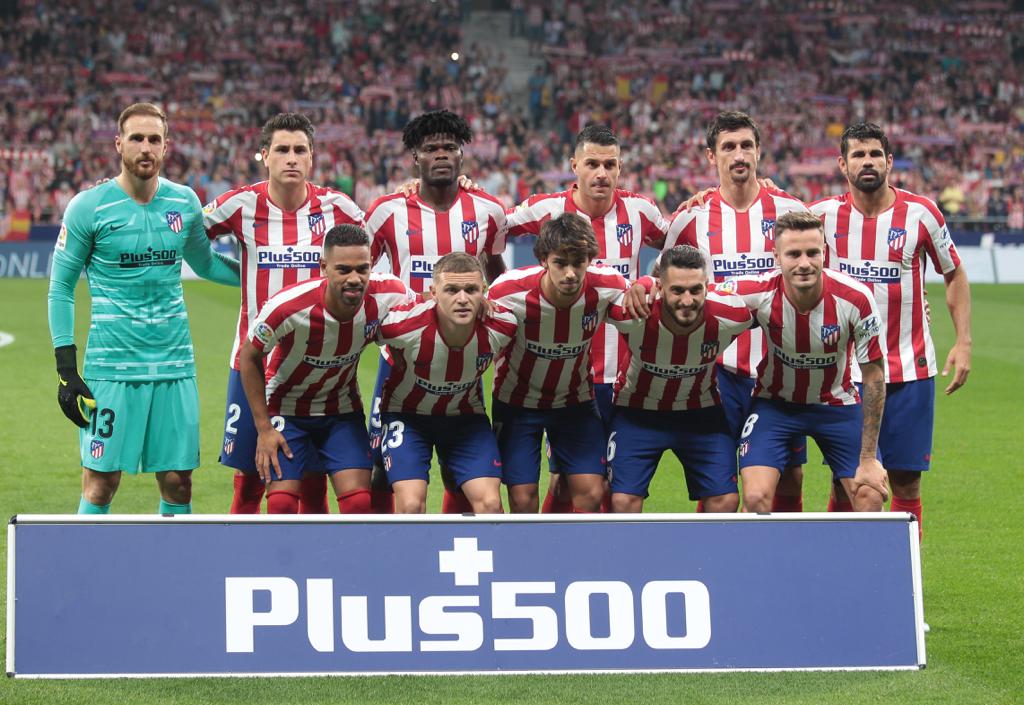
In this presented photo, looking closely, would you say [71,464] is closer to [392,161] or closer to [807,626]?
[807,626]

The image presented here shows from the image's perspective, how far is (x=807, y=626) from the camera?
4773 mm

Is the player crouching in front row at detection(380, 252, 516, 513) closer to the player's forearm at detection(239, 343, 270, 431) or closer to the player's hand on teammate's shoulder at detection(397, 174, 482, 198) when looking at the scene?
the player's forearm at detection(239, 343, 270, 431)

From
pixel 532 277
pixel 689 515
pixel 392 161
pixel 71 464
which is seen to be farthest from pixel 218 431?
pixel 392 161

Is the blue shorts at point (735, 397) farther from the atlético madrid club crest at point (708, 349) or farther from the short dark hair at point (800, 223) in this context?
the short dark hair at point (800, 223)

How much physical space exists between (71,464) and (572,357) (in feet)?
15.5

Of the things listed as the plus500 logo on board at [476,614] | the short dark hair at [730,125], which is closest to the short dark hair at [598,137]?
the short dark hair at [730,125]

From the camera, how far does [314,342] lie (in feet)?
18.5

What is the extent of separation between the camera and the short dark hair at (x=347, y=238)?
17.8ft

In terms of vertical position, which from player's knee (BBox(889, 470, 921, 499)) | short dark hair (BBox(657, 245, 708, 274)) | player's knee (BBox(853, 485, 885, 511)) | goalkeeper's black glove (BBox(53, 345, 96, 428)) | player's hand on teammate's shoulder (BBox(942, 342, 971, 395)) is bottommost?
player's knee (BBox(889, 470, 921, 499))

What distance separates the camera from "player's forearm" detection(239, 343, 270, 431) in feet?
18.1

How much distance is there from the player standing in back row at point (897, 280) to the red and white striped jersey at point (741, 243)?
27 cm

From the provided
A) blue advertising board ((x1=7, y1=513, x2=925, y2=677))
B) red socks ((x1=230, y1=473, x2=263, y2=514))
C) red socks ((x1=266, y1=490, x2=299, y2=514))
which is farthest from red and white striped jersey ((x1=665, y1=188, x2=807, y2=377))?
red socks ((x1=230, y1=473, x2=263, y2=514))

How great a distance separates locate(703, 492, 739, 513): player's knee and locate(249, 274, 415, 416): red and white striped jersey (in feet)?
5.12

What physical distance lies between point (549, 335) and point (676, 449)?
0.77 meters
